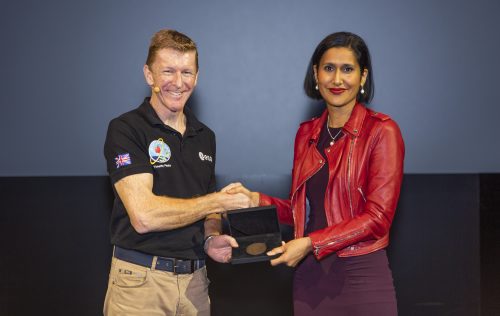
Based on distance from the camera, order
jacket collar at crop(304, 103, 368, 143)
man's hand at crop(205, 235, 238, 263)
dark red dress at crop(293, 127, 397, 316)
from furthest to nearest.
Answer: man's hand at crop(205, 235, 238, 263)
jacket collar at crop(304, 103, 368, 143)
dark red dress at crop(293, 127, 397, 316)

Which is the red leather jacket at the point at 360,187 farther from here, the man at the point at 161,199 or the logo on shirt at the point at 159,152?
the logo on shirt at the point at 159,152

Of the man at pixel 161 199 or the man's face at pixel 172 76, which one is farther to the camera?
the man's face at pixel 172 76

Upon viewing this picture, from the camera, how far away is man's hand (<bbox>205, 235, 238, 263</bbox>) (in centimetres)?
249

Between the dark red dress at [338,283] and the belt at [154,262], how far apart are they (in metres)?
0.45

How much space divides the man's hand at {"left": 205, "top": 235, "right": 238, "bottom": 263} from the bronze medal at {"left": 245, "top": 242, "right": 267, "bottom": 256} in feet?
0.27

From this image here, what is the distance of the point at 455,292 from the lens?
396cm

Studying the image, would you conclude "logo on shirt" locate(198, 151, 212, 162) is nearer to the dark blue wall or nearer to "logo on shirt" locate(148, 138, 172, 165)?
"logo on shirt" locate(148, 138, 172, 165)

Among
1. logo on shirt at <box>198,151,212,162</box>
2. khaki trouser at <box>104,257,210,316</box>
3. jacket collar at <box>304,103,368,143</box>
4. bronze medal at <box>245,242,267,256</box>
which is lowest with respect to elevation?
khaki trouser at <box>104,257,210,316</box>

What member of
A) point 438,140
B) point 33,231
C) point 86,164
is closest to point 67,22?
point 86,164

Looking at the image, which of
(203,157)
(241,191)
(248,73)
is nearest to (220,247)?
(241,191)

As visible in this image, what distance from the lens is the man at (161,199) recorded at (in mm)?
2262

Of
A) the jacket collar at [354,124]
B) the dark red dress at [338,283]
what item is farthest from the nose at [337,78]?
the dark red dress at [338,283]

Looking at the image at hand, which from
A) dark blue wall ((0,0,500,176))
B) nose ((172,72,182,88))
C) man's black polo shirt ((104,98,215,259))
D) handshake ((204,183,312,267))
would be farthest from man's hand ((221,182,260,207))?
dark blue wall ((0,0,500,176))

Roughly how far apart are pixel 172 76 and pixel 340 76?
67 centimetres
